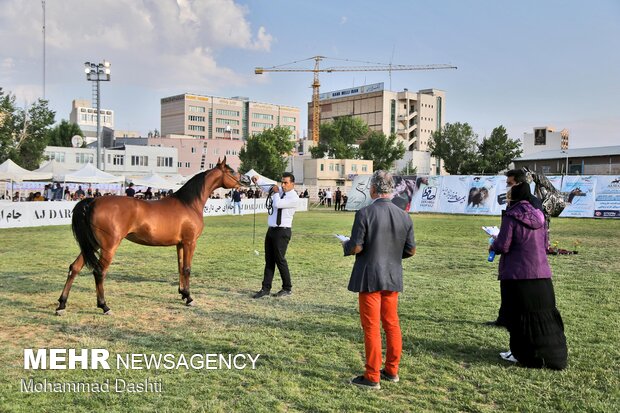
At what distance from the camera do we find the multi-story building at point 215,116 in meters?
157

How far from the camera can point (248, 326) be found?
21.3 feet

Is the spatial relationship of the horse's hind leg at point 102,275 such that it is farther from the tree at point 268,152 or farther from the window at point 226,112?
the window at point 226,112

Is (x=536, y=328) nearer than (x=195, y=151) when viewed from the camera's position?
Yes

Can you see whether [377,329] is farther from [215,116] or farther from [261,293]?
[215,116]

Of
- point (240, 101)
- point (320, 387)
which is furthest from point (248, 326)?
point (240, 101)

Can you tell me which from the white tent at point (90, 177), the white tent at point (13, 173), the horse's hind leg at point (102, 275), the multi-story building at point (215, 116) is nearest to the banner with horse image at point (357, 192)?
the white tent at point (90, 177)

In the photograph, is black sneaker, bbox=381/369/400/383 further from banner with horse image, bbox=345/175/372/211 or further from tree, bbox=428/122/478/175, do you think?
tree, bbox=428/122/478/175

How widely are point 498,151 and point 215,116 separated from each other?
4049 inches

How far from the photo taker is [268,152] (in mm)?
83125

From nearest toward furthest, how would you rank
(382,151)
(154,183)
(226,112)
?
(154,183) < (382,151) < (226,112)

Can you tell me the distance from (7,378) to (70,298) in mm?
3352

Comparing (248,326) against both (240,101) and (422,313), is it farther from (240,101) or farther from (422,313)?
(240,101)
